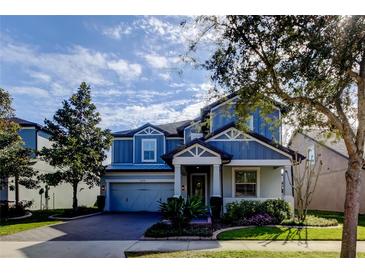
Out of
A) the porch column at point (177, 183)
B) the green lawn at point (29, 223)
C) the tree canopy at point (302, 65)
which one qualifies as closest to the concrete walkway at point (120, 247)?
the tree canopy at point (302, 65)

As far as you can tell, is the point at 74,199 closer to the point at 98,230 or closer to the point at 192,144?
the point at 98,230

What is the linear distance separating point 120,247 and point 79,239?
5.43 ft

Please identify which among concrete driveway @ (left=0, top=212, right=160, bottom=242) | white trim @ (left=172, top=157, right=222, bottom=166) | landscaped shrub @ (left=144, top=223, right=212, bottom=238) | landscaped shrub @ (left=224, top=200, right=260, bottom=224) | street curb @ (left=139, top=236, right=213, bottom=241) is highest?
white trim @ (left=172, top=157, right=222, bottom=166)

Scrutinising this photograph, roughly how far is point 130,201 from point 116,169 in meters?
2.47

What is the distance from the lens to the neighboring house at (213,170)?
40.5 feet

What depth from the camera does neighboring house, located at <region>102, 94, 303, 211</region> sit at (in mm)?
12336

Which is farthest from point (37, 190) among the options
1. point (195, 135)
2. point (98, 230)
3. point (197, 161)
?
point (197, 161)

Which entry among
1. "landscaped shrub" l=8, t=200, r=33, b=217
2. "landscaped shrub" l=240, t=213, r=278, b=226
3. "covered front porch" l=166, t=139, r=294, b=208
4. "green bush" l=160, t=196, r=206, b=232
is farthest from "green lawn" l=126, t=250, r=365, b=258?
"landscaped shrub" l=8, t=200, r=33, b=217

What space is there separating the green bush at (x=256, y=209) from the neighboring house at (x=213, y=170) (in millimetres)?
702

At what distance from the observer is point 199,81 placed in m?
7.50

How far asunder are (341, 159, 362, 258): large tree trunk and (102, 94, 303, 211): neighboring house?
4787 mm

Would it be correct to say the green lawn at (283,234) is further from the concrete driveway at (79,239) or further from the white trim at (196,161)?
the white trim at (196,161)

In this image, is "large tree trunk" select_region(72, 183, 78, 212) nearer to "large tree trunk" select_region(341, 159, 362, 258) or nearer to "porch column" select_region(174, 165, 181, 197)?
"porch column" select_region(174, 165, 181, 197)
